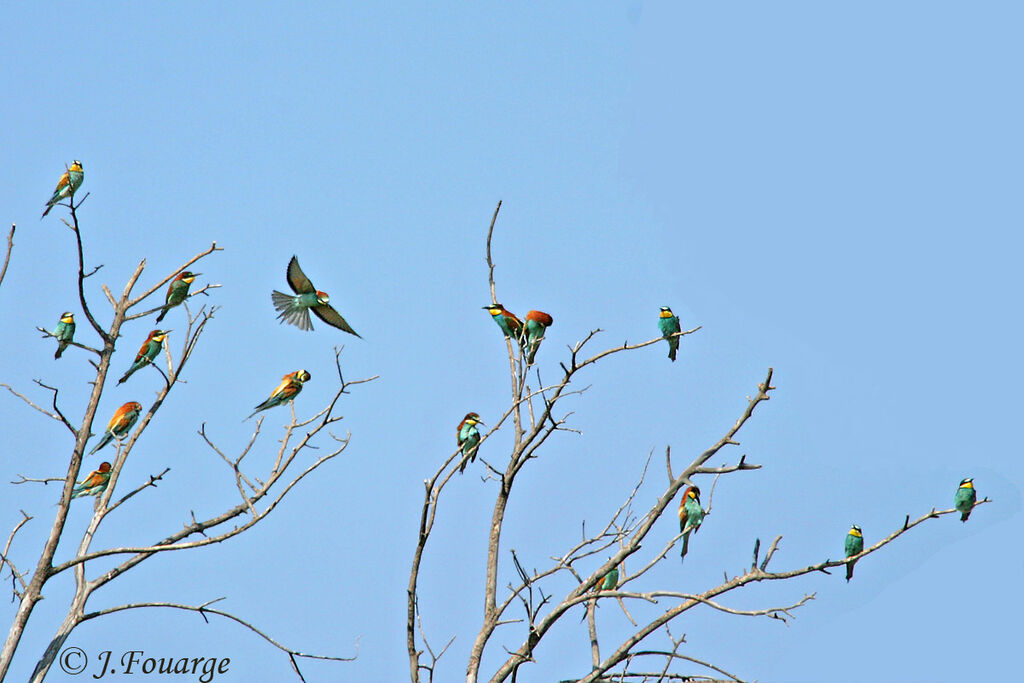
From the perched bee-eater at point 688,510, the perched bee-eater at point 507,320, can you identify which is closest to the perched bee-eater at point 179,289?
the perched bee-eater at point 507,320

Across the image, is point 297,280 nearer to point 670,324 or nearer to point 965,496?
point 670,324

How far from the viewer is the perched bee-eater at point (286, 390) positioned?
6391 millimetres

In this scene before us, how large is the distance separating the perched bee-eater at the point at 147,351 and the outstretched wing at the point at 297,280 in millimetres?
893

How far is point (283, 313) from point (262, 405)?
62cm

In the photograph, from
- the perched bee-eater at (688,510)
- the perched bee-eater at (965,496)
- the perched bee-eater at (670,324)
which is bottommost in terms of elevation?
the perched bee-eater at (688,510)

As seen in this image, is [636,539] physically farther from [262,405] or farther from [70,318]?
[70,318]

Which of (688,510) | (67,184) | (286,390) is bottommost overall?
(688,510)

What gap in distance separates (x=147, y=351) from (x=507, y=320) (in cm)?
203

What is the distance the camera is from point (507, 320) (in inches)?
237

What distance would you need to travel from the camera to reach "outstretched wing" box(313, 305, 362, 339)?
6.65 m

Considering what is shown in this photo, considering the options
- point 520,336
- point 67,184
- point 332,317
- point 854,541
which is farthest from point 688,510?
point 67,184

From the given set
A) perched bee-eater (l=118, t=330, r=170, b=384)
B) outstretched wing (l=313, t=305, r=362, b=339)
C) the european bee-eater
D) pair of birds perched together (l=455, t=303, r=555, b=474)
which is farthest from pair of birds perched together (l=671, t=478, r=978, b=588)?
the european bee-eater

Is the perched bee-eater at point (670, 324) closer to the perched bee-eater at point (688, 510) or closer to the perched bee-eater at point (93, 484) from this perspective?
the perched bee-eater at point (688, 510)

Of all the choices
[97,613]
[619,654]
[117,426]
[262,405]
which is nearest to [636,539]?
[619,654]
